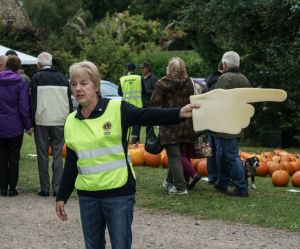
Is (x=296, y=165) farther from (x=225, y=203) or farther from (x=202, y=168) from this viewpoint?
(x=225, y=203)

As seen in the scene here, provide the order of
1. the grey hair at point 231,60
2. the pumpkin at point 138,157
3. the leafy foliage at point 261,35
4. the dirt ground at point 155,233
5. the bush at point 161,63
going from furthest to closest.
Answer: the bush at point 161,63, the leafy foliage at point 261,35, the pumpkin at point 138,157, the grey hair at point 231,60, the dirt ground at point 155,233

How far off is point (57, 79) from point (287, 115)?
8838mm

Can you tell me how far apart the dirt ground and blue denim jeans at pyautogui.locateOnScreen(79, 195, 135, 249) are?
2.27 metres

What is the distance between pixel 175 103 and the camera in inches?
388

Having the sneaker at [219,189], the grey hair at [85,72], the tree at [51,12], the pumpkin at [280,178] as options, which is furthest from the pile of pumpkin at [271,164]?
the tree at [51,12]

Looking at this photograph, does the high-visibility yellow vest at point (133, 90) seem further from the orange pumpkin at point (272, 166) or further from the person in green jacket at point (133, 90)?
the orange pumpkin at point (272, 166)

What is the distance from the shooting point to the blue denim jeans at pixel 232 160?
9.90 m

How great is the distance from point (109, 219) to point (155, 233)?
9.79ft

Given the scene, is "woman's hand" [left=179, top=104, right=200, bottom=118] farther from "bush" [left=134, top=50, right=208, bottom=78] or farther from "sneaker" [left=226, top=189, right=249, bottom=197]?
Result: "bush" [left=134, top=50, right=208, bottom=78]

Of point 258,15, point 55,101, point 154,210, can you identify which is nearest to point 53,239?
point 154,210

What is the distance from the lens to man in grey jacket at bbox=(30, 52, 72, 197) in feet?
33.2

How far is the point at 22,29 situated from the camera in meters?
34.8

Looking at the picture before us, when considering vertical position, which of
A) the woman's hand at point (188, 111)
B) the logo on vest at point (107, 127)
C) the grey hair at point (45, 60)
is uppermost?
the grey hair at point (45, 60)

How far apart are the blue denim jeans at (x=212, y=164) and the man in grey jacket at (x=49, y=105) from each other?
2207 millimetres
